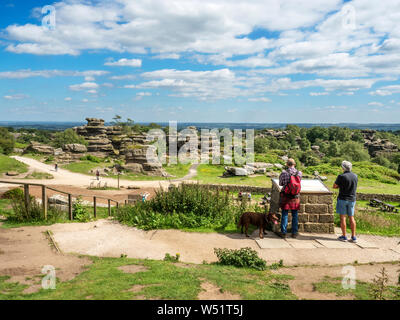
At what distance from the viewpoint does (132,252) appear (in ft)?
20.2

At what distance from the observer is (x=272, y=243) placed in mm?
6617

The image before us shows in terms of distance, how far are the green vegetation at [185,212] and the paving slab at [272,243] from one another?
3.72 ft

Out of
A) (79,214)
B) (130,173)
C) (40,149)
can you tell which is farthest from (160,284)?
(40,149)

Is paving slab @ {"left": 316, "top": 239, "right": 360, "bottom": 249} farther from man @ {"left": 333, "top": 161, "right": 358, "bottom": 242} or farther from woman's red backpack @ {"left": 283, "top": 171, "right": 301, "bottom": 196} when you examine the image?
woman's red backpack @ {"left": 283, "top": 171, "right": 301, "bottom": 196}

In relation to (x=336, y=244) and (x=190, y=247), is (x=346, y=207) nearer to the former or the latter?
(x=336, y=244)

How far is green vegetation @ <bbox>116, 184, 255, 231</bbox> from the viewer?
7.92 metres

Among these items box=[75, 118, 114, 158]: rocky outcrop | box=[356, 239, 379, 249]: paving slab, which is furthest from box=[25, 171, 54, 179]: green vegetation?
box=[356, 239, 379, 249]: paving slab

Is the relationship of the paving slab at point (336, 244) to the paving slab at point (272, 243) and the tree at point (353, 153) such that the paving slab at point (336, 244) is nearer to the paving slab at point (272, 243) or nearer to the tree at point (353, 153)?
the paving slab at point (272, 243)

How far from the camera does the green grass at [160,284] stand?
3.78m

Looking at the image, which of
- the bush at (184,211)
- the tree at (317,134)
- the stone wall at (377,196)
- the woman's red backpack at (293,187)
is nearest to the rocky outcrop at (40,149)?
the stone wall at (377,196)

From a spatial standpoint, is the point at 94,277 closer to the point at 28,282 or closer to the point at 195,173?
the point at 28,282
